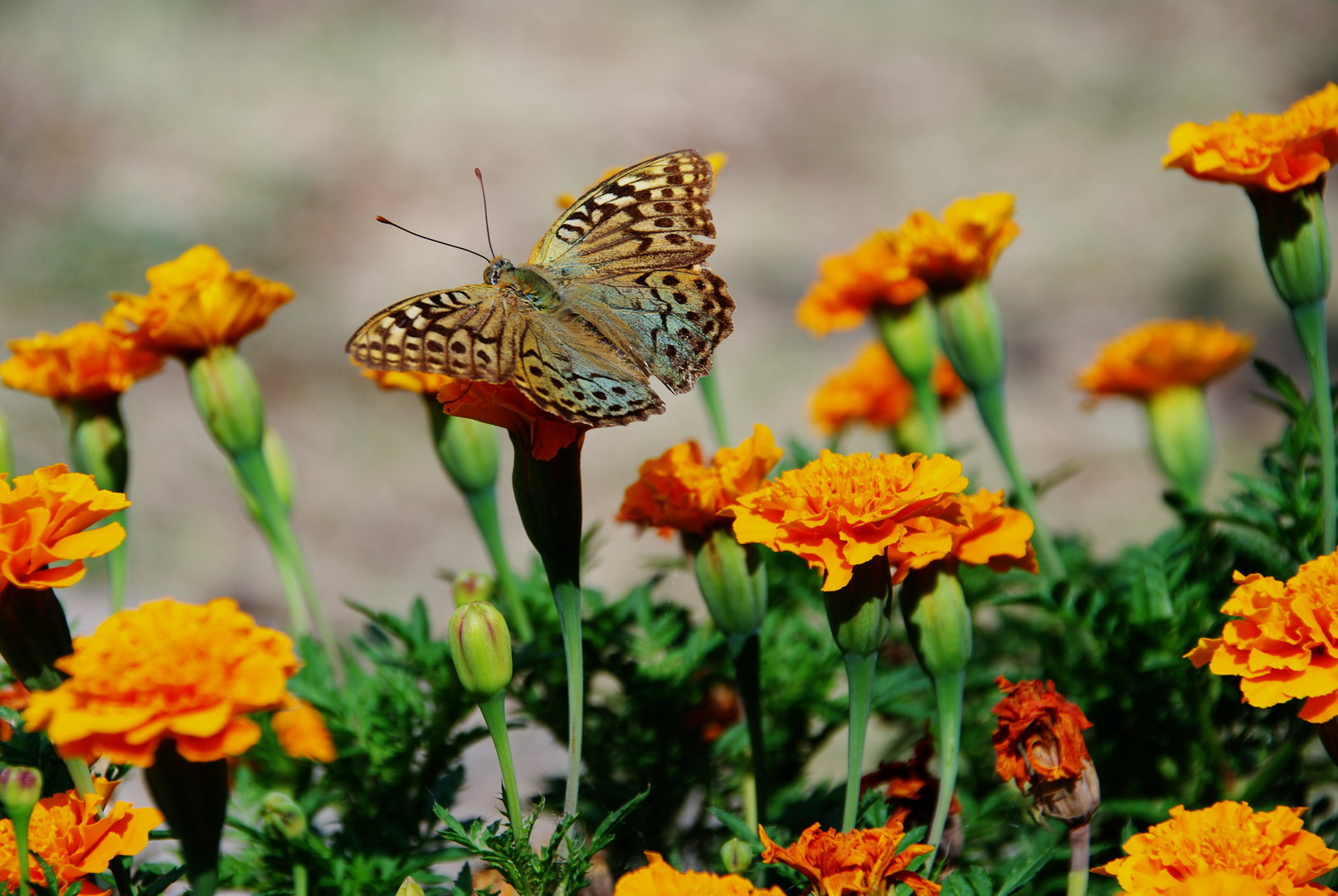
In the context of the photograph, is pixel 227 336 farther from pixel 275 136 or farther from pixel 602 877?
pixel 275 136

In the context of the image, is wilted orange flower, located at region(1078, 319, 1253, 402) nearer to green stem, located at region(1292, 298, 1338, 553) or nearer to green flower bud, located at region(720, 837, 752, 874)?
green stem, located at region(1292, 298, 1338, 553)

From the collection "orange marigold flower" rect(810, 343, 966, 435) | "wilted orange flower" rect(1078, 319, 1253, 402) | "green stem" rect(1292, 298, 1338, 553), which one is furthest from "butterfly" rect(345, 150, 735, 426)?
"wilted orange flower" rect(1078, 319, 1253, 402)

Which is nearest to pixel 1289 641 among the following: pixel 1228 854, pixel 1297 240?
pixel 1228 854

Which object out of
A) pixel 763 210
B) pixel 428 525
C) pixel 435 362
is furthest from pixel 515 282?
pixel 763 210

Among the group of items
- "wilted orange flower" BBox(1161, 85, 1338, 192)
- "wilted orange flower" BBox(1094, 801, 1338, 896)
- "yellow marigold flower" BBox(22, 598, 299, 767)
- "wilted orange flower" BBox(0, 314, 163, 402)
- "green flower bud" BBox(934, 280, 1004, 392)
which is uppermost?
"wilted orange flower" BBox(1161, 85, 1338, 192)

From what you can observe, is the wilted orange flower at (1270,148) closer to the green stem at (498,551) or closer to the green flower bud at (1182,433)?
the green flower bud at (1182,433)

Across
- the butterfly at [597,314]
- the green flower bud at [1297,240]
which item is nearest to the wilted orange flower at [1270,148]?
the green flower bud at [1297,240]

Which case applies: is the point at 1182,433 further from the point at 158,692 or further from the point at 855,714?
the point at 158,692
